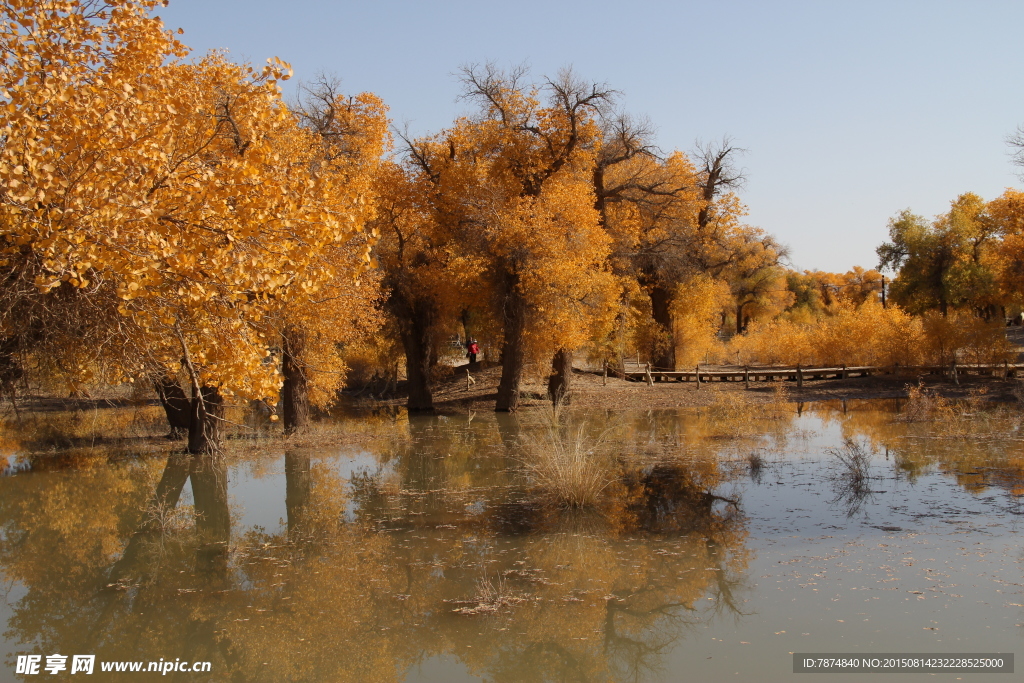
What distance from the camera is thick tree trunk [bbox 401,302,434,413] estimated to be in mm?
24906

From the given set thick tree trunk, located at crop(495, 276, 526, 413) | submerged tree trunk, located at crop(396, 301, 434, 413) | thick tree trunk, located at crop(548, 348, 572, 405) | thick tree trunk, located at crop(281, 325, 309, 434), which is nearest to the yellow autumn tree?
thick tree trunk, located at crop(281, 325, 309, 434)

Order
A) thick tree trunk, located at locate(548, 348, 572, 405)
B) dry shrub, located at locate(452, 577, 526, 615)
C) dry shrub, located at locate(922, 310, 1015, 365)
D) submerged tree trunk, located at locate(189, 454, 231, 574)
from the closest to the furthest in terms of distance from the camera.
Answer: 1. dry shrub, located at locate(452, 577, 526, 615)
2. submerged tree trunk, located at locate(189, 454, 231, 574)
3. dry shrub, located at locate(922, 310, 1015, 365)
4. thick tree trunk, located at locate(548, 348, 572, 405)

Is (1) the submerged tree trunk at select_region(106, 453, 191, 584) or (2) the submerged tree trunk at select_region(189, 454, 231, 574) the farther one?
(2) the submerged tree trunk at select_region(189, 454, 231, 574)

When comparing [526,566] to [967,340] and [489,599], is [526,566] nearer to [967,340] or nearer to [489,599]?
[489,599]

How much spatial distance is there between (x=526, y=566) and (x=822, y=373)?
2399 cm

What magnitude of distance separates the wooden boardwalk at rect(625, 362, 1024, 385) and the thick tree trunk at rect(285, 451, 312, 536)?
56.4 feet

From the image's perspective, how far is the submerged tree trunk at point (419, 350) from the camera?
24844 millimetres

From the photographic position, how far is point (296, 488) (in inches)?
510

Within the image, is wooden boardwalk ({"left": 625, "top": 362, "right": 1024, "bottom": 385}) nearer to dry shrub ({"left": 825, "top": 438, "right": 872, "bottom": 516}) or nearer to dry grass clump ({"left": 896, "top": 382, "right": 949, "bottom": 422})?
dry grass clump ({"left": 896, "top": 382, "right": 949, "bottom": 422})

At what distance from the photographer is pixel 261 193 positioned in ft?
23.7

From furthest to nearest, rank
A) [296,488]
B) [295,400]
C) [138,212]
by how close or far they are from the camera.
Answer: [295,400], [296,488], [138,212]

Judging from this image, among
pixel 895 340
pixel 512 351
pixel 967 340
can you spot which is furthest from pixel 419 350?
pixel 967 340

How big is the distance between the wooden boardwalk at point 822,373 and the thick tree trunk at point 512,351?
7812 millimetres

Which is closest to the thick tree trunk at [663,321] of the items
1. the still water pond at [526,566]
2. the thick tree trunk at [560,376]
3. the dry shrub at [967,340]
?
the thick tree trunk at [560,376]
